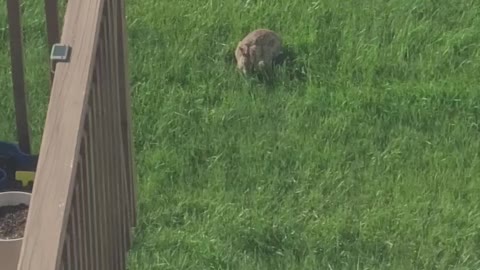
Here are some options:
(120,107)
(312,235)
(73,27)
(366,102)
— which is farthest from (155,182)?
(73,27)

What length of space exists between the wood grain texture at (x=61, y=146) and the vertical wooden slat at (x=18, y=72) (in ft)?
3.23

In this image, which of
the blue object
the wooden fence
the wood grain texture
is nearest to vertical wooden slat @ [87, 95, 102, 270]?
the wooden fence

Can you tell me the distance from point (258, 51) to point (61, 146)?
9.41 ft

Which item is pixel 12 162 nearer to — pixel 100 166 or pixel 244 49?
pixel 100 166

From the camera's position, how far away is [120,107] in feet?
10.4

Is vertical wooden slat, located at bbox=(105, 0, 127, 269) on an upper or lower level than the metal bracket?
lower

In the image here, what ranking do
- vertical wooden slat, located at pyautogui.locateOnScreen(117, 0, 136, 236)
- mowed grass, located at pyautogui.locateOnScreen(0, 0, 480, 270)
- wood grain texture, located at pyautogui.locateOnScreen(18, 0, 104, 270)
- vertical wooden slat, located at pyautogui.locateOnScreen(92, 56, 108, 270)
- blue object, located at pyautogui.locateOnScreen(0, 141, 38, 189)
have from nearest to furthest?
wood grain texture, located at pyautogui.locateOnScreen(18, 0, 104, 270) → vertical wooden slat, located at pyautogui.locateOnScreen(92, 56, 108, 270) → vertical wooden slat, located at pyautogui.locateOnScreen(117, 0, 136, 236) → blue object, located at pyautogui.locateOnScreen(0, 141, 38, 189) → mowed grass, located at pyautogui.locateOnScreen(0, 0, 480, 270)

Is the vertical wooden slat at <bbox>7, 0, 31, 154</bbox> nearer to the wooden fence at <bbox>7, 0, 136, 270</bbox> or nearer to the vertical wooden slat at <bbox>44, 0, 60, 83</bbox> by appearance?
the wooden fence at <bbox>7, 0, 136, 270</bbox>

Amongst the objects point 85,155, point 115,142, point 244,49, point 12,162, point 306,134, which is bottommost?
point 306,134

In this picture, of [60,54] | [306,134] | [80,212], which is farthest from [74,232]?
[306,134]

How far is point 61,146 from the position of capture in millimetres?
2213

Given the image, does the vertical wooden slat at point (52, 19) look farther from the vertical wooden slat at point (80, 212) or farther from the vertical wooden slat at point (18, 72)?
the vertical wooden slat at point (80, 212)

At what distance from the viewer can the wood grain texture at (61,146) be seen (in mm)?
2072

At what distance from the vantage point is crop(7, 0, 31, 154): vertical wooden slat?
3.48 meters
